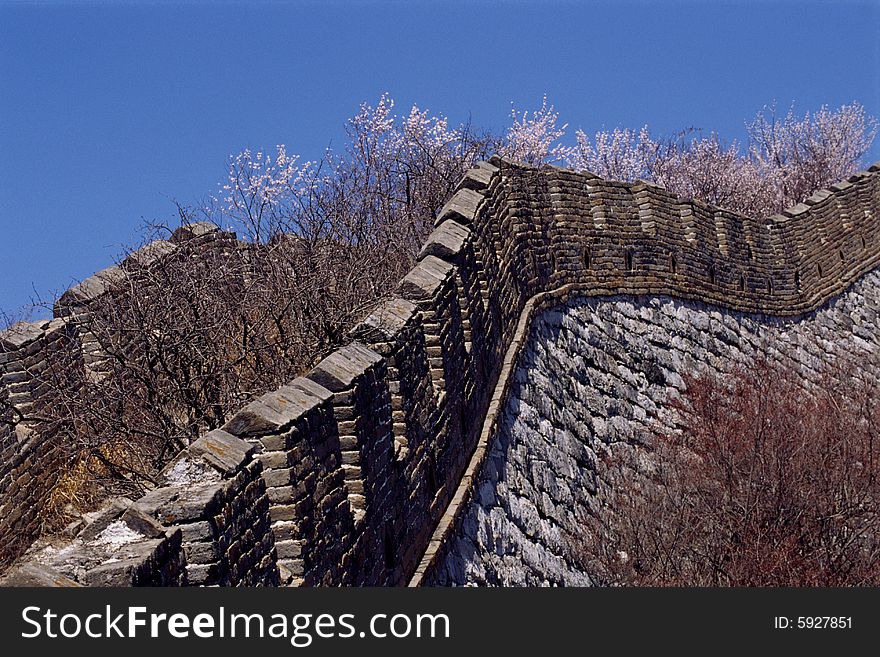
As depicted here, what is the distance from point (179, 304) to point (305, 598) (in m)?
5.05

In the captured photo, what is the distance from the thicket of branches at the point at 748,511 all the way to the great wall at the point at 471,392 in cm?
47

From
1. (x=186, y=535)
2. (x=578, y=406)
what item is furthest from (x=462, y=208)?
(x=186, y=535)

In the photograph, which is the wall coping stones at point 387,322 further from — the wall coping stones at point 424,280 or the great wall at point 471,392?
the wall coping stones at point 424,280

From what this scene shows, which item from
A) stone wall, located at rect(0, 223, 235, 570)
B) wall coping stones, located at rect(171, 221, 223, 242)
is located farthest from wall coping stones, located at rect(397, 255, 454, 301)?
wall coping stones, located at rect(171, 221, 223, 242)

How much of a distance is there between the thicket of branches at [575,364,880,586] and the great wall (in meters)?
0.47

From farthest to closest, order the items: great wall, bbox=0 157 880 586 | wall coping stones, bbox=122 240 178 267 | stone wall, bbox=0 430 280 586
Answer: wall coping stones, bbox=122 240 178 267, great wall, bbox=0 157 880 586, stone wall, bbox=0 430 280 586

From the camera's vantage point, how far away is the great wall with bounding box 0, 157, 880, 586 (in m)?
5.77

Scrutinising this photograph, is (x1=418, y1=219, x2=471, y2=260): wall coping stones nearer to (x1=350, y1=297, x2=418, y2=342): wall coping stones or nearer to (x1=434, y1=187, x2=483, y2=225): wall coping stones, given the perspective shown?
(x1=434, y1=187, x2=483, y2=225): wall coping stones

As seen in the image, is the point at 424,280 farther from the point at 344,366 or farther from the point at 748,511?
the point at 748,511

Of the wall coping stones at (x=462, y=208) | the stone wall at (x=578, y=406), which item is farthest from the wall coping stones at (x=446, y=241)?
the stone wall at (x=578, y=406)

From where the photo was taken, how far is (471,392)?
35.3 feet

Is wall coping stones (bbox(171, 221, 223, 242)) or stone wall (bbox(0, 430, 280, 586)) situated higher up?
wall coping stones (bbox(171, 221, 223, 242))

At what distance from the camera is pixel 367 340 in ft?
27.2

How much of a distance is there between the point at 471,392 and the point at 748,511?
9.82 ft
